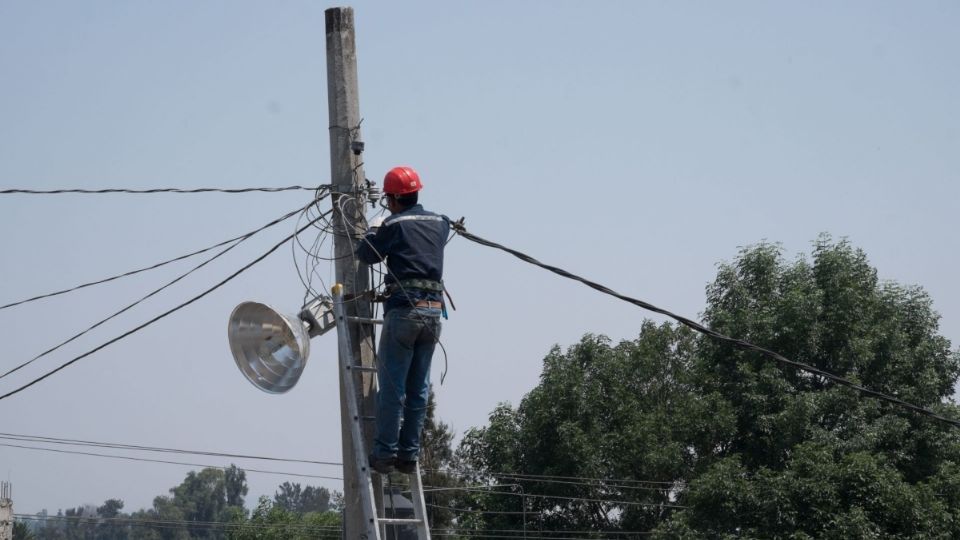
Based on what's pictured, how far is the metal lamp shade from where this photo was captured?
779cm

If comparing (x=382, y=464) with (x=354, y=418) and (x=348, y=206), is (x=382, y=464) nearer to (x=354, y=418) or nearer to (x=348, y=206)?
(x=354, y=418)

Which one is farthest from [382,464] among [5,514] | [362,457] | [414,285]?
[5,514]

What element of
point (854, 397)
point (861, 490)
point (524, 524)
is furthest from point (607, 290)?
point (524, 524)

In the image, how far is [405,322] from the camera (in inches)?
308

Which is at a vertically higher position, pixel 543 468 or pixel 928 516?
pixel 543 468

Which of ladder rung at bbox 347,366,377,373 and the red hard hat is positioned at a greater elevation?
the red hard hat

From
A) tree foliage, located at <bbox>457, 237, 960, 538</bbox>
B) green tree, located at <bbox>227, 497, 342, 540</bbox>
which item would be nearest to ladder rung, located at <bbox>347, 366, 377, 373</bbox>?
tree foliage, located at <bbox>457, 237, 960, 538</bbox>

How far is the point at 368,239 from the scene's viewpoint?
8047 millimetres

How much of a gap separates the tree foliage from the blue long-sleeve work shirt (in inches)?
719

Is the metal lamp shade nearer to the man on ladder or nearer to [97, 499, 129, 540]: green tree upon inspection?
the man on ladder

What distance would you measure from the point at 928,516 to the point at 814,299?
7.65m

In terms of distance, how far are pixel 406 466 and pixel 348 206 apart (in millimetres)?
1841

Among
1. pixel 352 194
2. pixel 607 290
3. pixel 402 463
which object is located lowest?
pixel 402 463

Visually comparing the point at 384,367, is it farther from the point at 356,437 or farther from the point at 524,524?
the point at 524,524
